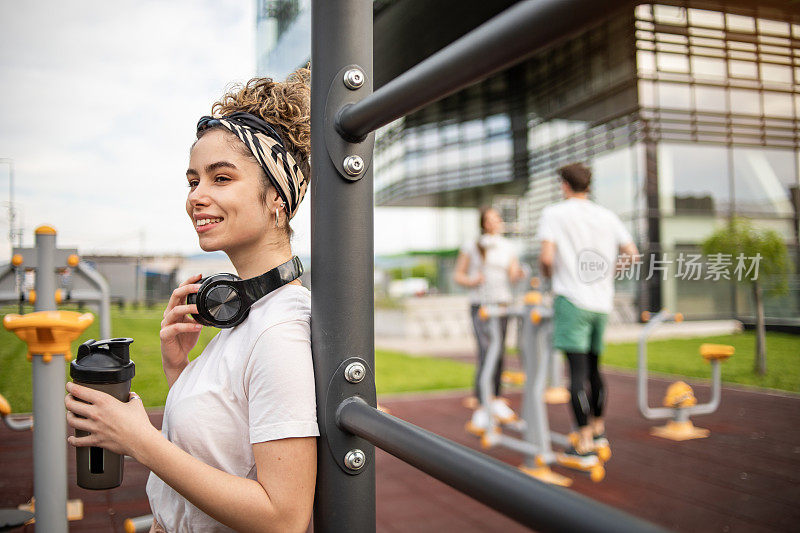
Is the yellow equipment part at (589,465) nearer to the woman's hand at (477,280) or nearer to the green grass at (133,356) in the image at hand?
the woman's hand at (477,280)

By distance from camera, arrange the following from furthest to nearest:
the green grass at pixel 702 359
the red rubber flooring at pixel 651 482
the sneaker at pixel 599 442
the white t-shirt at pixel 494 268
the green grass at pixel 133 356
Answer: the white t-shirt at pixel 494 268 < the sneaker at pixel 599 442 < the red rubber flooring at pixel 651 482 < the green grass at pixel 702 359 < the green grass at pixel 133 356

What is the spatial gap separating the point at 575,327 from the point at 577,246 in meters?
0.44

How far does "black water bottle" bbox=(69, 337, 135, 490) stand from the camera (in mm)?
645

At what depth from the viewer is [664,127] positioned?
0.77 m

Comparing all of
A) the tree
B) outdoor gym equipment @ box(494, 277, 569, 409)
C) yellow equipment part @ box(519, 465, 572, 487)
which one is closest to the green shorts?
yellow equipment part @ box(519, 465, 572, 487)

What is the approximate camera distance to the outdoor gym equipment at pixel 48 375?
1401 mm

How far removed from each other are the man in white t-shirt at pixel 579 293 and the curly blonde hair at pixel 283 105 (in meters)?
1.94

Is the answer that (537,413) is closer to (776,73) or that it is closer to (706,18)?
(776,73)

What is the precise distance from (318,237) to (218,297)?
229 mm

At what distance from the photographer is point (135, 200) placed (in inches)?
33.5

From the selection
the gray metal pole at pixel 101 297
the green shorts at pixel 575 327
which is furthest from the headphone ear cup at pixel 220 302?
the green shorts at pixel 575 327

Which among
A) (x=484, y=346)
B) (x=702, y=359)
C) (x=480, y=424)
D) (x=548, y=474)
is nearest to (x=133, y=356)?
(x=548, y=474)

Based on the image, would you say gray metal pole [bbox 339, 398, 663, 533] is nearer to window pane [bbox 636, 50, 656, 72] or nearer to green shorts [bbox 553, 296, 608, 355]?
window pane [bbox 636, 50, 656, 72]

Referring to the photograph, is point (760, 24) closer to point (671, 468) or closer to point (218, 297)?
point (218, 297)
